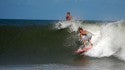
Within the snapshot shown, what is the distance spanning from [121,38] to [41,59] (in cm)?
485

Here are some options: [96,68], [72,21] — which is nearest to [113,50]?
[96,68]

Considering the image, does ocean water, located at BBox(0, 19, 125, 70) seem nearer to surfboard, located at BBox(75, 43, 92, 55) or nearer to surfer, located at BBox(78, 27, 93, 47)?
surfboard, located at BBox(75, 43, 92, 55)

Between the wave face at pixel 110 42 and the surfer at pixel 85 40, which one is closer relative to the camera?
the wave face at pixel 110 42

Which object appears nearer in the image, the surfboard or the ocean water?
the ocean water

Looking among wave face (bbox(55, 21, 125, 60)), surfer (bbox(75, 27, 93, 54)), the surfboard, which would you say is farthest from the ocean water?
surfer (bbox(75, 27, 93, 54))

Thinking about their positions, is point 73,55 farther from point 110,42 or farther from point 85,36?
point 110,42

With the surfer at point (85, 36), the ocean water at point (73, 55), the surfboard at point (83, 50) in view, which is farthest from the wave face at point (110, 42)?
the surfer at point (85, 36)

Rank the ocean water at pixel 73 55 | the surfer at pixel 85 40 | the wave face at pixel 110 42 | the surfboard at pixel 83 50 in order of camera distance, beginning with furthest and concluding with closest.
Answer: the surfer at pixel 85 40 → the surfboard at pixel 83 50 → the wave face at pixel 110 42 → the ocean water at pixel 73 55

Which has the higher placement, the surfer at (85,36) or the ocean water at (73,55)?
the surfer at (85,36)

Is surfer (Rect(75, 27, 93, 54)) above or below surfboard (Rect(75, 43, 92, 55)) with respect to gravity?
above

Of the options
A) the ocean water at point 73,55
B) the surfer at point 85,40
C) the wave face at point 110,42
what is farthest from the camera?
the surfer at point 85,40

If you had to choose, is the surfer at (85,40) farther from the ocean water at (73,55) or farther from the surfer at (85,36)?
the ocean water at (73,55)

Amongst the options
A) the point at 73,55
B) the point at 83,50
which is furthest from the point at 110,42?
the point at 73,55

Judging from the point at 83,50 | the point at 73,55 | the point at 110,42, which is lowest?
the point at 73,55
